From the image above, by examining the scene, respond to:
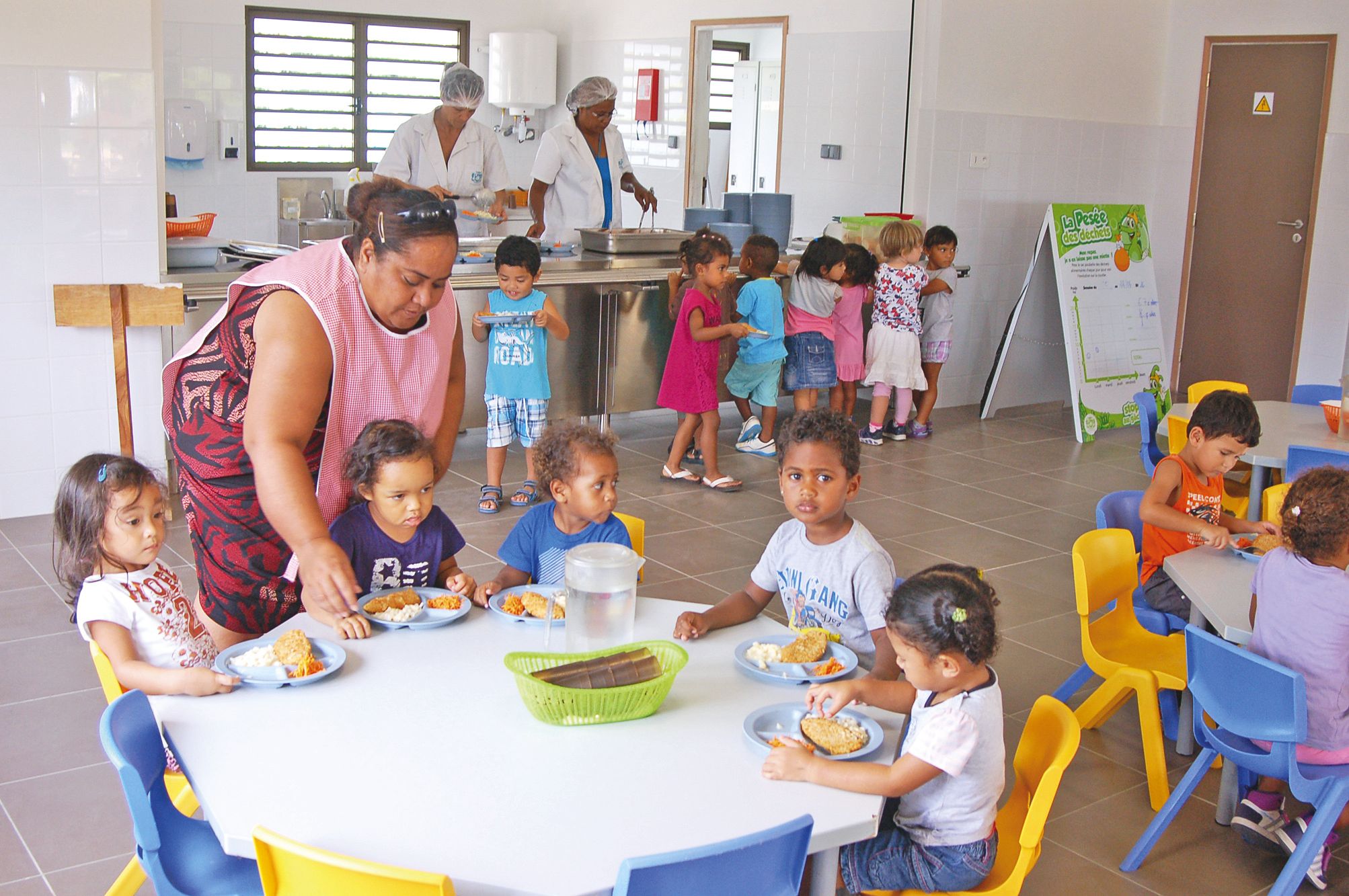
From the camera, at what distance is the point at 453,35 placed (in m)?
8.81

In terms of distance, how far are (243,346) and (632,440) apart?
4.22m

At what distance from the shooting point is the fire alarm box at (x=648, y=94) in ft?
28.3

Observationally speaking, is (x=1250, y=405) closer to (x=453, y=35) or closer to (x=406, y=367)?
(x=406, y=367)

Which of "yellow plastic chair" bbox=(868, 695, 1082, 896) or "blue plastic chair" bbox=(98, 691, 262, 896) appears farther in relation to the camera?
"yellow plastic chair" bbox=(868, 695, 1082, 896)

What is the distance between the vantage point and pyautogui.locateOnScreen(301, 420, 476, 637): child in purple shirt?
2213 mm

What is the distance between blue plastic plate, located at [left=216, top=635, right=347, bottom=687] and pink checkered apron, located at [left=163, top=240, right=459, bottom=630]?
0.98 ft

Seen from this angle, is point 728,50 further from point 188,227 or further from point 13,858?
point 13,858

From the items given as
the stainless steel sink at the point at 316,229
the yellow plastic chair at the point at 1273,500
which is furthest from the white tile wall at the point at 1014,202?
the yellow plastic chair at the point at 1273,500

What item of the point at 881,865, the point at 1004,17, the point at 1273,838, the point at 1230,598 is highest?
the point at 1004,17

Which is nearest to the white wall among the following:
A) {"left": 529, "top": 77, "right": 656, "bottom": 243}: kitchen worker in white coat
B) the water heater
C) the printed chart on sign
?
{"left": 529, "top": 77, "right": 656, "bottom": 243}: kitchen worker in white coat

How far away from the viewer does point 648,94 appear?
864 cm

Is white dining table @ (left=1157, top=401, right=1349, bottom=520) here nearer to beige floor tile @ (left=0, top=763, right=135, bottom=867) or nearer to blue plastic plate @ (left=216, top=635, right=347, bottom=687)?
blue plastic plate @ (left=216, top=635, right=347, bottom=687)

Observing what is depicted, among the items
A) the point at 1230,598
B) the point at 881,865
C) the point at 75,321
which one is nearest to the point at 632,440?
the point at 75,321

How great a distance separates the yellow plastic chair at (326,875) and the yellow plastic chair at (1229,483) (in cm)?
334
